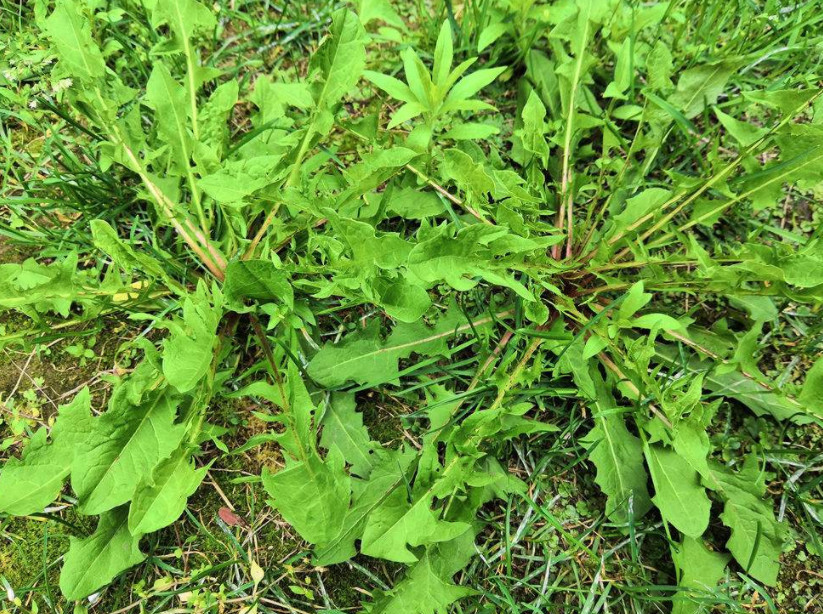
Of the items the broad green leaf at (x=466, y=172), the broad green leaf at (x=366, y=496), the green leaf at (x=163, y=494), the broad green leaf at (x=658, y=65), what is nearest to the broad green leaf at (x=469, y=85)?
the broad green leaf at (x=466, y=172)

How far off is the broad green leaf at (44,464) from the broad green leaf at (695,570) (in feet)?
7.11

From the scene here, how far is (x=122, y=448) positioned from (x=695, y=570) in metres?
2.10

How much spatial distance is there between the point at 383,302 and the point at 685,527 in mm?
1365

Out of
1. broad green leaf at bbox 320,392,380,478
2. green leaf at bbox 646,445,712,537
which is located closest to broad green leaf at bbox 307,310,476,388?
broad green leaf at bbox 320,392,380,478

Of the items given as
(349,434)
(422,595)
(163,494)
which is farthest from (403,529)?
(163,494)

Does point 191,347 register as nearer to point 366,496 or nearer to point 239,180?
point 239,180

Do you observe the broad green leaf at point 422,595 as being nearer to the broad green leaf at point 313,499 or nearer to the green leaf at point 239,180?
the broad green leaf at point 313,499

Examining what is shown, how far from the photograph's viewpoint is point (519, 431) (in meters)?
2.13

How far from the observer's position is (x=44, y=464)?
6.88ft

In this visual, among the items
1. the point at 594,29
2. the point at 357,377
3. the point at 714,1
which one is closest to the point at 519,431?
the point at 357,377

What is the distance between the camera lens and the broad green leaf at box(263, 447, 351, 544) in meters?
1.85

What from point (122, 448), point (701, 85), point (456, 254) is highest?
point (701, 85)

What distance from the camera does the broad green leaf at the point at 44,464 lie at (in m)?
2.05

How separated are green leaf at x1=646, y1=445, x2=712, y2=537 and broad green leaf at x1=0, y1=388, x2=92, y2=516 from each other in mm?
2039
